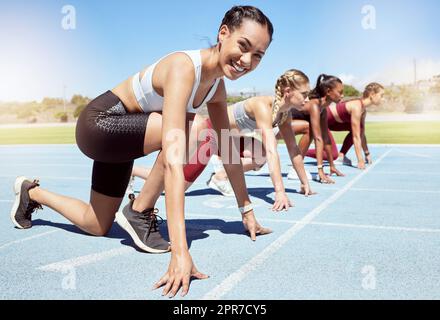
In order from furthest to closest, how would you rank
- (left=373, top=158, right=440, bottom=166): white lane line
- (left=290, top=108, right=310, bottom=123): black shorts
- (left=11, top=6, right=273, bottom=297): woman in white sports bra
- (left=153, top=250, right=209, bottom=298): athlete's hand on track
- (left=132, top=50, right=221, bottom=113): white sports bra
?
1. (left=373, top=158, right=440, bottom=166): white lane line
2. (left=290, top=108, right=310, bottom=123): black shorts
3. (left=132, top=50, right=221, bottom=113): white sports bra
4. (left=11, top=6, right=273, bottom=297): woman in white sports bra
5. (left=153, top=250, right=209, bottom=298): athlete's hand on track

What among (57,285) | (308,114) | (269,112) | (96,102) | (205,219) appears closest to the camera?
(57,285)

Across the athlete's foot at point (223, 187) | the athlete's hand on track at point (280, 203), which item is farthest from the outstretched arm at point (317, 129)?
the athlete's hand on track at point (280, 203)

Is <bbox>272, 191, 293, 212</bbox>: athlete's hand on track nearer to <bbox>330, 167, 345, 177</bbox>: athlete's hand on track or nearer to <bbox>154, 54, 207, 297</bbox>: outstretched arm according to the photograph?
<bbox>154, 54, 207, 297</bbox>: outstretched arm

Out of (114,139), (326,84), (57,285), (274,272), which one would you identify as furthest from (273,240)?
(326,84)

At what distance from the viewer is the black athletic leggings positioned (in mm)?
3107

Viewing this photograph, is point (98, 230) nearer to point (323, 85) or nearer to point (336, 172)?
point (323, 85)

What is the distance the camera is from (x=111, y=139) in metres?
3.12

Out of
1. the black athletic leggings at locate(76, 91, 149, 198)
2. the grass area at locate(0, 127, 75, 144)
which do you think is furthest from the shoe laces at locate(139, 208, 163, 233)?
the grass area at locate(0, 127, 75, 144)

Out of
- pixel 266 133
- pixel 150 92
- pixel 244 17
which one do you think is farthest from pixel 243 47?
pixel 266 133

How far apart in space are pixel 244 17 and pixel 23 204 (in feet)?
7.94
